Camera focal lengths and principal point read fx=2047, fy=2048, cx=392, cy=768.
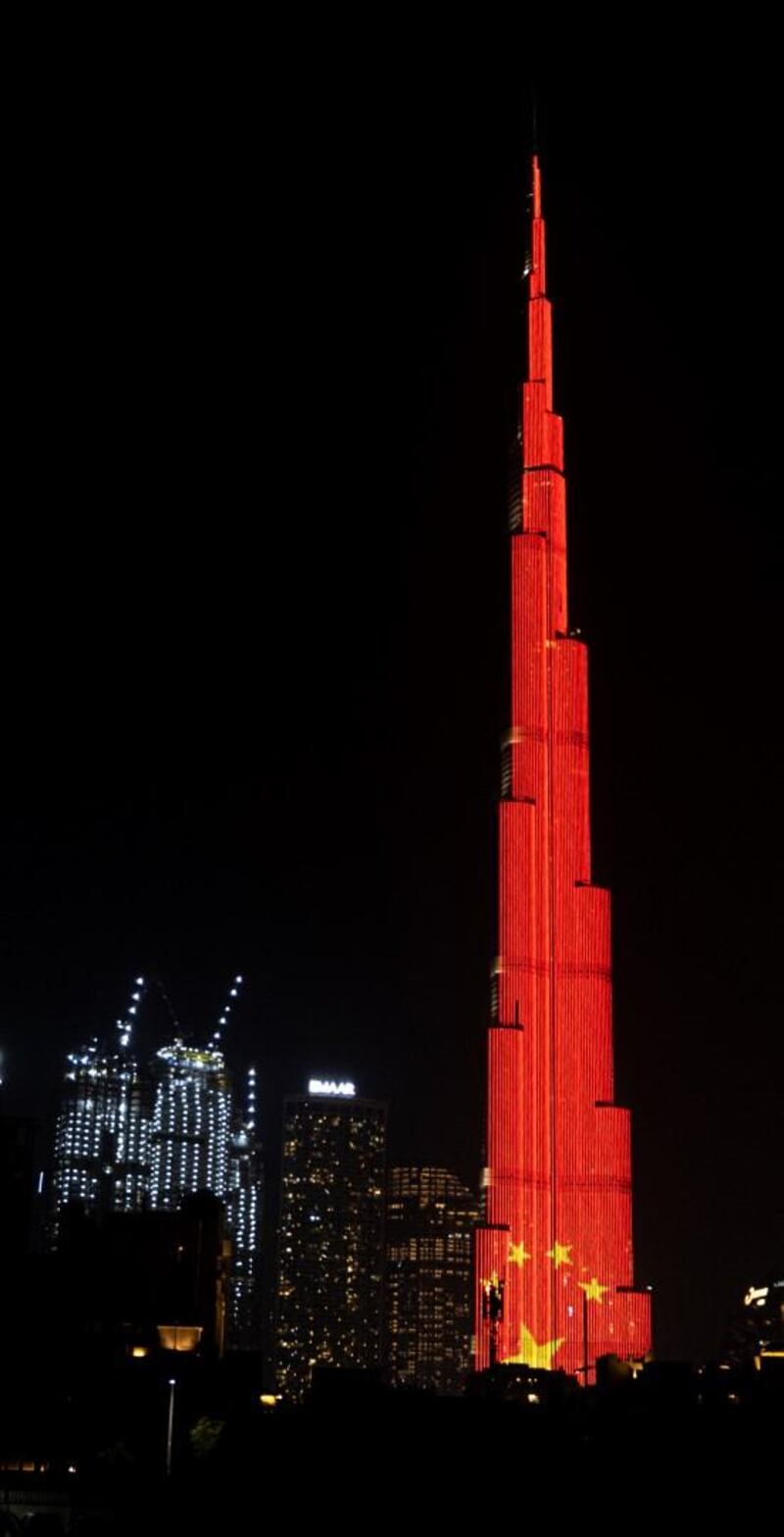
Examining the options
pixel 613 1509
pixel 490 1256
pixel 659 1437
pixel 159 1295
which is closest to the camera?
pixel 613 1509

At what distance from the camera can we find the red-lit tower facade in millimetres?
121250

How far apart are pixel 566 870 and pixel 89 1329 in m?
40.6

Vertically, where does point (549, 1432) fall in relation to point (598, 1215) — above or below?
below

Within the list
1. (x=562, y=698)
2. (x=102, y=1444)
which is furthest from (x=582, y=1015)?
(x=102, y=1444)

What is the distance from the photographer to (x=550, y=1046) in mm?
124188

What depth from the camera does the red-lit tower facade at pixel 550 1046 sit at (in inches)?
4774

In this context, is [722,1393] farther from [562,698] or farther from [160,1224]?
[160,1224]

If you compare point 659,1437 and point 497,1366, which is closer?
point 659,1437

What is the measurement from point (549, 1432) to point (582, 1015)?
89.0 m

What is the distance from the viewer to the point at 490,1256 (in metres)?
121

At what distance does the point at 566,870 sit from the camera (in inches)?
5010

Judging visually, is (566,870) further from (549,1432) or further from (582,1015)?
(549,1432)

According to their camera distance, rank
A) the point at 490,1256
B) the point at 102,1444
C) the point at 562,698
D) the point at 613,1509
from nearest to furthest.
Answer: the point at 613,1509 < the point at 102,1444 < the point at 490,1256 < the point at 562,698

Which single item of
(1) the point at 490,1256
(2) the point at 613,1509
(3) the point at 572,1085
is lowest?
(2) the point at 613,1509
